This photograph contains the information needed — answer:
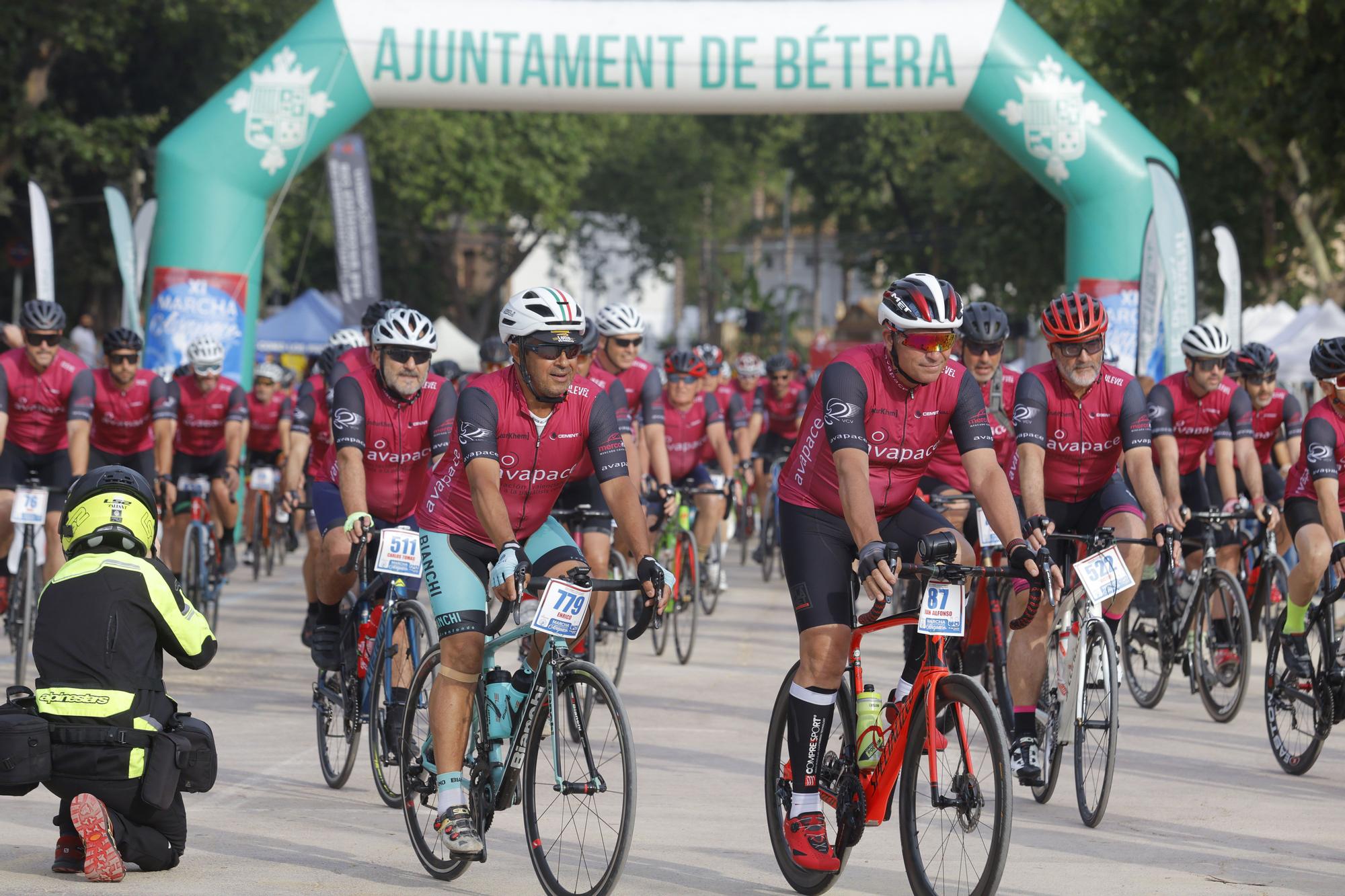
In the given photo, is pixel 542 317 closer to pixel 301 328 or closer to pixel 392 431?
pixel 392 431

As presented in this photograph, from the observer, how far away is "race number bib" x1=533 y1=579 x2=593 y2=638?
6.02 metres

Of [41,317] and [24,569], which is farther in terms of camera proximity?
[41,317]

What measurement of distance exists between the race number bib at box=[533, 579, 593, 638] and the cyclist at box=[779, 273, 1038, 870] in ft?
2.33

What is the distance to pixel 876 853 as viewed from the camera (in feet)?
23.6

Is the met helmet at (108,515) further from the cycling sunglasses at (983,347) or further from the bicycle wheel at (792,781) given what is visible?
the cycling sunglasses at (983,347)

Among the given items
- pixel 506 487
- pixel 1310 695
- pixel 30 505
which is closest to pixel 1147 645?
pixel 1310 695

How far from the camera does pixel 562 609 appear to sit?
238 inches

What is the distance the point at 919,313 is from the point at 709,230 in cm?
7262

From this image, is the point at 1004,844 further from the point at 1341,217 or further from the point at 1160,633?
the point at 1341,217

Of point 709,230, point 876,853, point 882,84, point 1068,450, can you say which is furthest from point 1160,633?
point 709,230

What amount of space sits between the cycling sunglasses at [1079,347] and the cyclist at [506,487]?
2.52 metres

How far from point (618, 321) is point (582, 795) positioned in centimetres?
629

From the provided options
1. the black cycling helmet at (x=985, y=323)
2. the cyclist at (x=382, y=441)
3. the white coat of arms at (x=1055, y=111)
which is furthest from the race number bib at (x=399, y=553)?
the white coat of arms at (x=1055, y=111)

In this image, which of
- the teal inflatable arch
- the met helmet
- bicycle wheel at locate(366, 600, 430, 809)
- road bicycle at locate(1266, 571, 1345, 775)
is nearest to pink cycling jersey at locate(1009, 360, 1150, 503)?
road bicycle at locate(1266, 571, 1345, 775)
